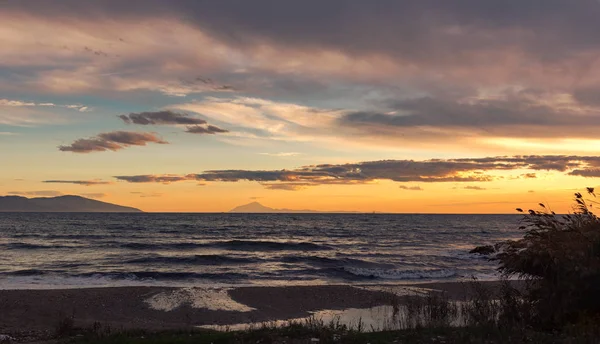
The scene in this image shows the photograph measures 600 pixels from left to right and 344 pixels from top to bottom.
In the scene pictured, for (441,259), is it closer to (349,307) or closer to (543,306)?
(349,307)

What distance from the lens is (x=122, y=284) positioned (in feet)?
89.9

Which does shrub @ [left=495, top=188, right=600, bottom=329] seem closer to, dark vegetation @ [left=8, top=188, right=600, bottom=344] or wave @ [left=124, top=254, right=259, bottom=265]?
dark vegetation @ [left=8, top=188, right=600, bottom=344]

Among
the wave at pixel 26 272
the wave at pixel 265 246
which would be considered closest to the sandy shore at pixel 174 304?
the wave at pixel 26 272

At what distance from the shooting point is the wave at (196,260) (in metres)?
37.7

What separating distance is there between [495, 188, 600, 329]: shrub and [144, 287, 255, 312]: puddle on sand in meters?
12.1

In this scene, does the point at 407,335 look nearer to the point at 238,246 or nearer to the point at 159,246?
the point at 238,246

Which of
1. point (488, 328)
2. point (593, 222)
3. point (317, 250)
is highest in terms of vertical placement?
point (593, 222)

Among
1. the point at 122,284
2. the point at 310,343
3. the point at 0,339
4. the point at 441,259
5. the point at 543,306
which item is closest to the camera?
the point at 310,343

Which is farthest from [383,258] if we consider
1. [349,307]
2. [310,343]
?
[310,343]

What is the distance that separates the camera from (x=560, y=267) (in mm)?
10445

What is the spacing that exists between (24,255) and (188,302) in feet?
95.4

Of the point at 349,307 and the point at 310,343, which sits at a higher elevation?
the point at 310,343

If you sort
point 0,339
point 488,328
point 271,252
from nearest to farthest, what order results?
point 488,328, point 0,339, point 271,252

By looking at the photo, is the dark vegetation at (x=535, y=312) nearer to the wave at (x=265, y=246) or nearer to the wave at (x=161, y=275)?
the wave at (x=161, y=275)
